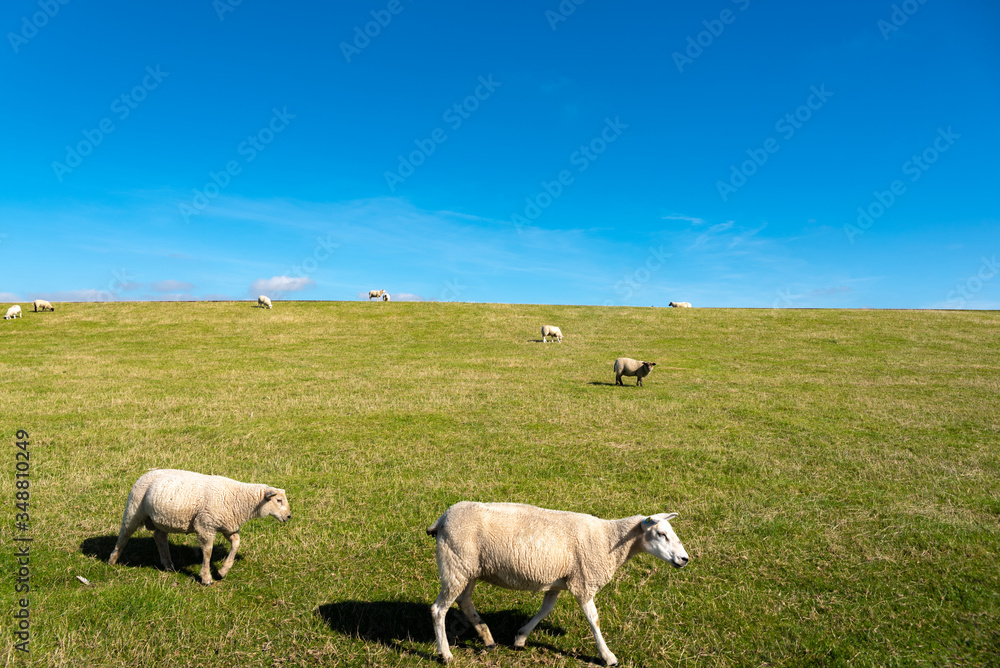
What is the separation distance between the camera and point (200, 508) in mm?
7180

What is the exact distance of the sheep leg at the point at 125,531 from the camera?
24.0 ft

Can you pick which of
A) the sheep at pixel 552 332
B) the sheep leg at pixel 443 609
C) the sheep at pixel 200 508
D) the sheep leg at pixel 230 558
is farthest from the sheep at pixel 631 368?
the sheep leg at pixel 443 609

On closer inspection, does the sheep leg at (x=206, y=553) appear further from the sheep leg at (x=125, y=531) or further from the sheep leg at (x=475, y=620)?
the sheep leg at (x=475, y=620)

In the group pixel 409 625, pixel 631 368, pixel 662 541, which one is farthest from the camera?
pixel 631 368

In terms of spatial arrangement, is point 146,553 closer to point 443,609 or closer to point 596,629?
point 443,609

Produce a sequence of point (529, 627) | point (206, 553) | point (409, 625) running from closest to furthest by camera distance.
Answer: point (529, 627) < point (409, 625) < point (206, 553)

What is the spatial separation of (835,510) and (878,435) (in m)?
7.89

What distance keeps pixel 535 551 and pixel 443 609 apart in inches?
47.7

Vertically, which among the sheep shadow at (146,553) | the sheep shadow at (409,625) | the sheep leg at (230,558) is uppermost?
the sheep leg at (230,558)

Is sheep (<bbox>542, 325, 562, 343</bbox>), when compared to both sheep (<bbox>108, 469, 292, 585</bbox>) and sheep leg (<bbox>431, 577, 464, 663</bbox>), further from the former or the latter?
sheep leg (<bbox>431, 577, 464, 663</bbox>)

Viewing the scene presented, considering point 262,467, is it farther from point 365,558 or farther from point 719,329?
point 719,329

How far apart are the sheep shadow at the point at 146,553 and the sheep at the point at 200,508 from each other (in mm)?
304

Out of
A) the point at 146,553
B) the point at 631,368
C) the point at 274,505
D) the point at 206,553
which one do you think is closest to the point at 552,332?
the point at 631,368

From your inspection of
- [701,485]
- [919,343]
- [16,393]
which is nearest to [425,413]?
[701,485]
